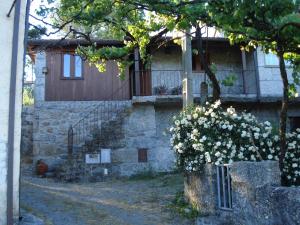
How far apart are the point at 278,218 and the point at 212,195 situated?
8.47 ft

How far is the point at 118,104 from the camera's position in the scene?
57.1ft

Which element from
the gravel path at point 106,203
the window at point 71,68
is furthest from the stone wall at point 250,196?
the window at point 71,68

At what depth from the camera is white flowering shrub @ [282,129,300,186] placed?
8.84m

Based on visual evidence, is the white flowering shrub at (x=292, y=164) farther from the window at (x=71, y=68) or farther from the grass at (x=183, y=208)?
the window at (x=71, y=68)

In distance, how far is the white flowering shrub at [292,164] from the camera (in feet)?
29.0

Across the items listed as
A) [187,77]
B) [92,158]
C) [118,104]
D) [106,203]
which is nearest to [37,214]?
[106,203]

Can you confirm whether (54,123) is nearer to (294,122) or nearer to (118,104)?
(118,104)

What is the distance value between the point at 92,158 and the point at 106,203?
598 cm

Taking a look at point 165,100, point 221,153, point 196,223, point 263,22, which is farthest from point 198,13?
point 165,100

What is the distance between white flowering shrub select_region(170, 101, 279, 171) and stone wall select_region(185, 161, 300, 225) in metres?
0.32

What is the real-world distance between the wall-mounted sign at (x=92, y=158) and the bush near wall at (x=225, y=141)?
6927mm

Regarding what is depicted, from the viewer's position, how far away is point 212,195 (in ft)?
29.2

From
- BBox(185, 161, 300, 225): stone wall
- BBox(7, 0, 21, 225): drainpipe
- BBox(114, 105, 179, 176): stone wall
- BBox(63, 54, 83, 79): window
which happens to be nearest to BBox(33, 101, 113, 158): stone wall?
BBox(63, 54, 83, 79): window

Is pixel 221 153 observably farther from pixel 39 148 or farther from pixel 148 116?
pixel 39 148
